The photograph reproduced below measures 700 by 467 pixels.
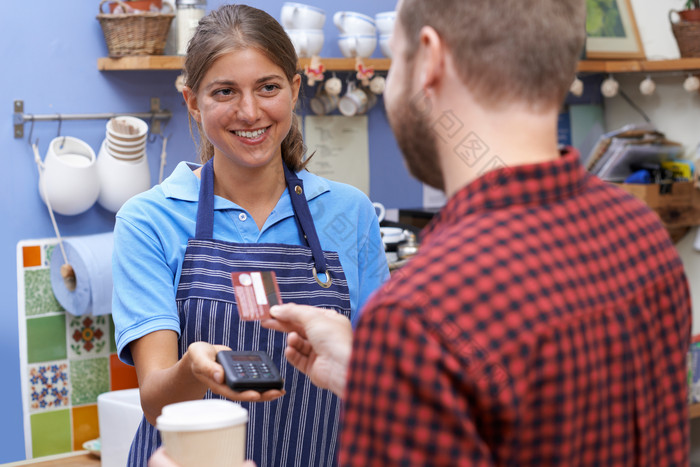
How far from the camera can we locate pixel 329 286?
1.42m

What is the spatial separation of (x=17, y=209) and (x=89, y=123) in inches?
13.4

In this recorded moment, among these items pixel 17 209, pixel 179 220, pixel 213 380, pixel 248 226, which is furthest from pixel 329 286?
pixel 17 209

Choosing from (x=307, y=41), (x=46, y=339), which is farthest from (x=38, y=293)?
(x=307, y=41)

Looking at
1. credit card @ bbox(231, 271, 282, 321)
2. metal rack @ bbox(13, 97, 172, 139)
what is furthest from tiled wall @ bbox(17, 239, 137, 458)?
credit card @ bbox(231, 271, 282, 321)

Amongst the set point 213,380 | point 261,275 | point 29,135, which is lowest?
point 213,380

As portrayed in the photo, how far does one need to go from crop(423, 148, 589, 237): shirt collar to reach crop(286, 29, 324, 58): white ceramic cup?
2005 millimetres

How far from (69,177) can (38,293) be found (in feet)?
1.29

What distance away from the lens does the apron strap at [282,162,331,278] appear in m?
1.42

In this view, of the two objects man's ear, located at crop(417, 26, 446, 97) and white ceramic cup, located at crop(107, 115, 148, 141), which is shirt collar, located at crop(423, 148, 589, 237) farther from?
white ceramic cup, located at crop(107, 115, 148, 141)

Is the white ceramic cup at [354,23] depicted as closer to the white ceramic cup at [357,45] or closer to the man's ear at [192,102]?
Answer: the white ceramic cup at [357,45]

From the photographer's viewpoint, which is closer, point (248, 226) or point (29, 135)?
point (248, 226)

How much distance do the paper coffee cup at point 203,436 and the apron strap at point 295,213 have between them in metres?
0.61

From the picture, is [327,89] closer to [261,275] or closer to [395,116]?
[261,275]

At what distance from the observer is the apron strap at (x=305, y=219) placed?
1422 mm
